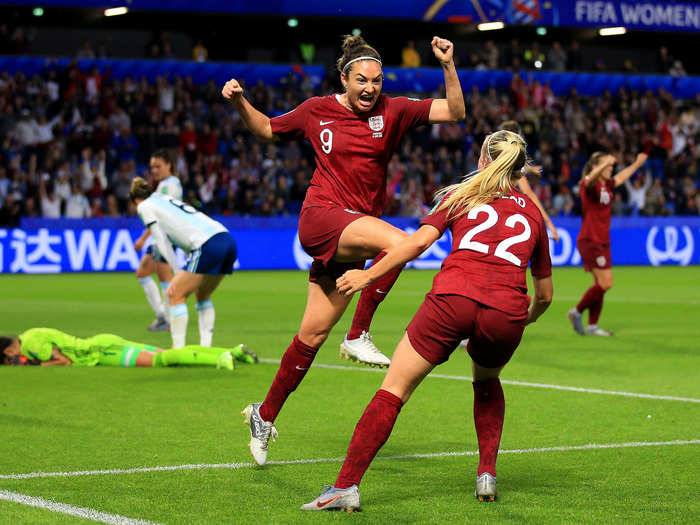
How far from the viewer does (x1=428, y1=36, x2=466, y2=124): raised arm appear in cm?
612

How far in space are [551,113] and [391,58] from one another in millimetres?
5833

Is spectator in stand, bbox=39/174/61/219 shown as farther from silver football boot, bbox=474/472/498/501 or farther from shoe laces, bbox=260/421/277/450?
silver football boot, bbox=474/472/498/501

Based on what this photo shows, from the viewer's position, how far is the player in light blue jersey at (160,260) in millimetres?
11820

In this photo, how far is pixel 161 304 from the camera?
→ 46.8ft

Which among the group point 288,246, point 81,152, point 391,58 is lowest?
point 288,246

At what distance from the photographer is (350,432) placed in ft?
24.7

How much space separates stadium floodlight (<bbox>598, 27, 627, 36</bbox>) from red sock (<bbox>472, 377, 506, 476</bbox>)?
1289 inches

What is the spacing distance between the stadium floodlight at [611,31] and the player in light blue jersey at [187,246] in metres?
28.3

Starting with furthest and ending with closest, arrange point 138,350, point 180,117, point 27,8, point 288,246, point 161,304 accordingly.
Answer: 1. point 27,8
2. point 180,117
3. point 288,246
4. point 161,304
5. point 138,350

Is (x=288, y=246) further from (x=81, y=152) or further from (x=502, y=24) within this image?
(x=502, y=24)

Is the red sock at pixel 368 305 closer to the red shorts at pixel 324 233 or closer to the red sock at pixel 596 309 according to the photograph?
the red shorts at pixel 324 233

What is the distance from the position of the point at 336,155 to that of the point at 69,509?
244cm

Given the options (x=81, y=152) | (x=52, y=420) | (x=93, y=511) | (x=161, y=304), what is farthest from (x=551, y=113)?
(x=93, y=511)

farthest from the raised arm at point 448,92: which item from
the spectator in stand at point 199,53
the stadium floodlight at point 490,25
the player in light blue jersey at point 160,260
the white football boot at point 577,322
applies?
the stadium floodlight at point 490,25
